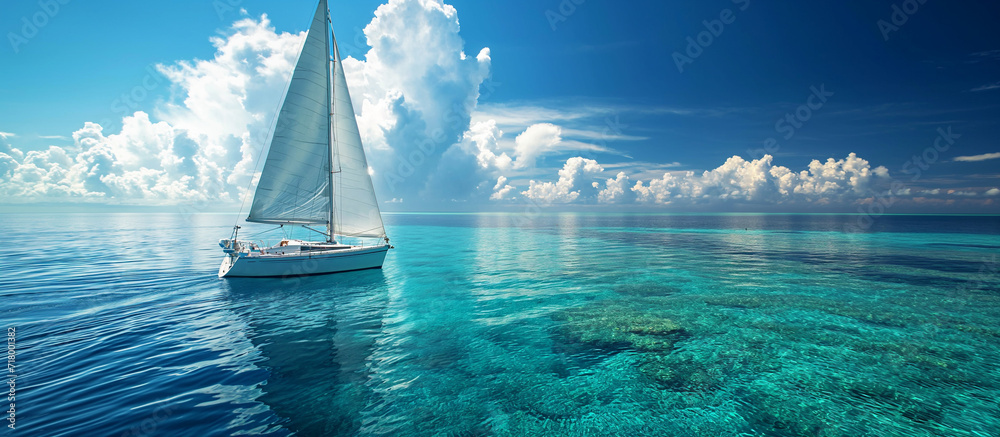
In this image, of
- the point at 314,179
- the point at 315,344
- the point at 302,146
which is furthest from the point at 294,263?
the point at 315,344

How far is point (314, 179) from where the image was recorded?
27750mm

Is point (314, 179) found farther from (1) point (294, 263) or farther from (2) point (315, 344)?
(2) point (315, 344)

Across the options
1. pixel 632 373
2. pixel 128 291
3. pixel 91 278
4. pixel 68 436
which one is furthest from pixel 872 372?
pixel 91 278

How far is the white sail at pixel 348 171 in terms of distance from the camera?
2873 centimetres

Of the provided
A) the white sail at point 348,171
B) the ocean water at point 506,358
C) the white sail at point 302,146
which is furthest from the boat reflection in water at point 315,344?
the white sail at point 302,146

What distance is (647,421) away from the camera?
351 inches

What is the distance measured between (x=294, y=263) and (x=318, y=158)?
8343 millimetres

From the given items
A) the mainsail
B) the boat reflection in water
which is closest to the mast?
the mainsail

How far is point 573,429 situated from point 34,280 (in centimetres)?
3926

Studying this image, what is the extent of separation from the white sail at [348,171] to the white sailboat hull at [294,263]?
192 centimetres

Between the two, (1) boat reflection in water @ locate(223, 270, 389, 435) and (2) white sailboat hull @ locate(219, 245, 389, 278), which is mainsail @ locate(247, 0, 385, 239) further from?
(1) boat reflection in water @ locate(223, 270, 389, 435)

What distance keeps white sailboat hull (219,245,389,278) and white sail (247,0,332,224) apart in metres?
3.12

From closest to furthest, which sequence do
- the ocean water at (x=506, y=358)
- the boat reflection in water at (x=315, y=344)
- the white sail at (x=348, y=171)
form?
the ocean water at (x=506, y=358)
the boat reflection in water at (x=315, y=344)
the white sail at (x=348, y=171)

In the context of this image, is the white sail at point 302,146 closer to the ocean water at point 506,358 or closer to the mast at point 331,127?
the mast at point 331,127
